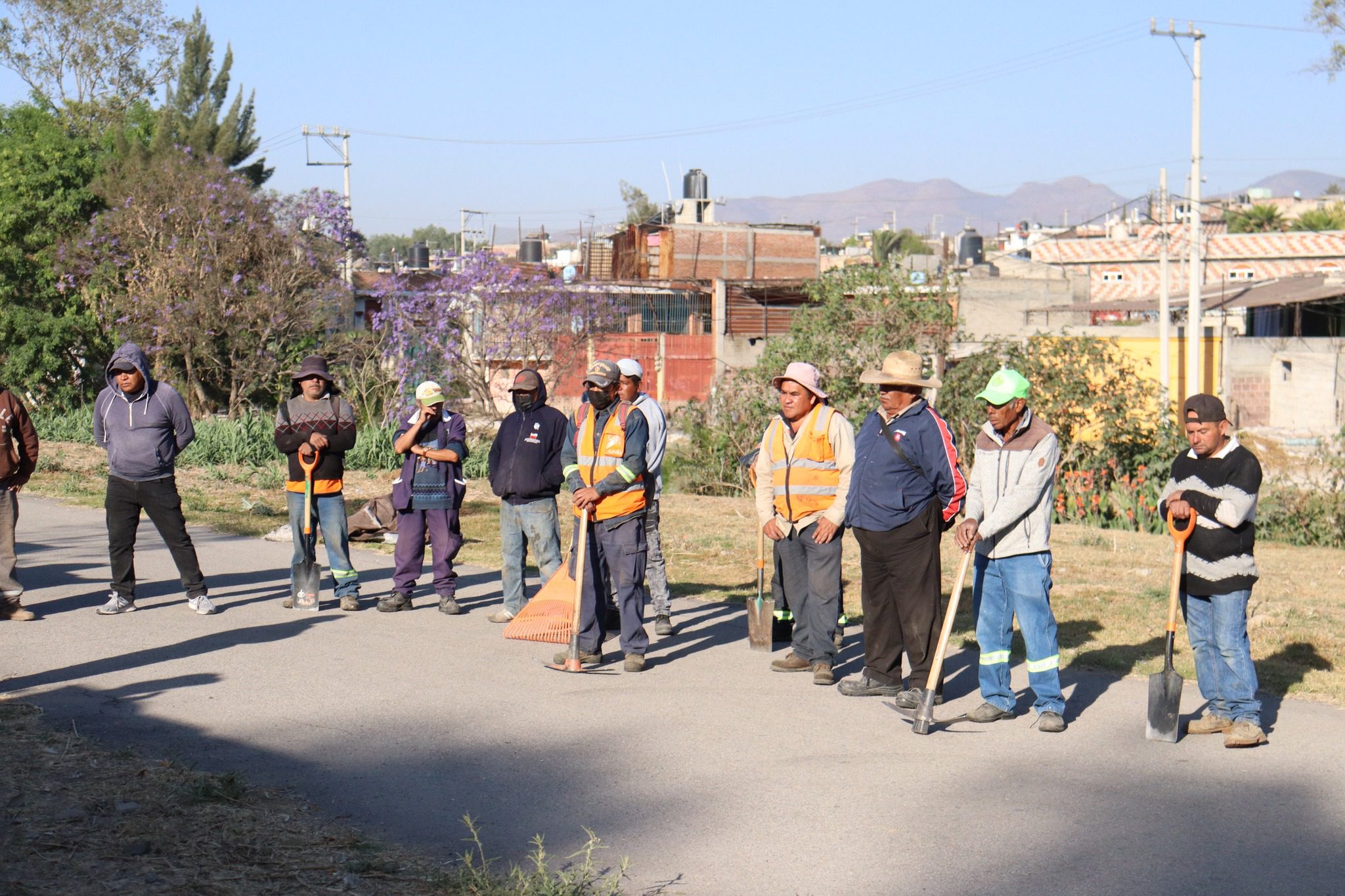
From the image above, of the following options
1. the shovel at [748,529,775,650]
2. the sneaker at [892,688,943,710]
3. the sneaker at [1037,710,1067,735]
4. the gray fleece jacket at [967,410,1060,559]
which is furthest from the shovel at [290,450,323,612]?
the sneaker at [1037,710,1067,735]

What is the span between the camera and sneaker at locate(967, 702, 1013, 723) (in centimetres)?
717

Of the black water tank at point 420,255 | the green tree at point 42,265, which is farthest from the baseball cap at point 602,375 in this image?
the black water tank at point 420,255

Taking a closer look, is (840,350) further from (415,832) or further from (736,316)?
(736,316)

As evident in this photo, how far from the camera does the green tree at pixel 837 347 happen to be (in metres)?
18.6

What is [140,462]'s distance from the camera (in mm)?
9781

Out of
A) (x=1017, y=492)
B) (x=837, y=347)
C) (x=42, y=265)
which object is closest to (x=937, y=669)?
(x=1017, y=492)

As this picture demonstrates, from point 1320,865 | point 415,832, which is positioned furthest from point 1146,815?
point 415,832

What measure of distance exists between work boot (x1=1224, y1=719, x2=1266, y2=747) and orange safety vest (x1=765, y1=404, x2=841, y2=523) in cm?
251

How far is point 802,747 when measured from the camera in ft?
21.9

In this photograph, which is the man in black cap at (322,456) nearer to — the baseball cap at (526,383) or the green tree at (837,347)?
the baseball cap at (526,383)

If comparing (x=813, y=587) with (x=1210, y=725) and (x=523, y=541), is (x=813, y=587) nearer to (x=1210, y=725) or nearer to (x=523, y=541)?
(x=1210, y=725)

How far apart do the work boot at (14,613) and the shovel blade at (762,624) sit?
517cm

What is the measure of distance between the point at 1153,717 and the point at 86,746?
5.27 meters

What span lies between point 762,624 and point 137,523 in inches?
183
